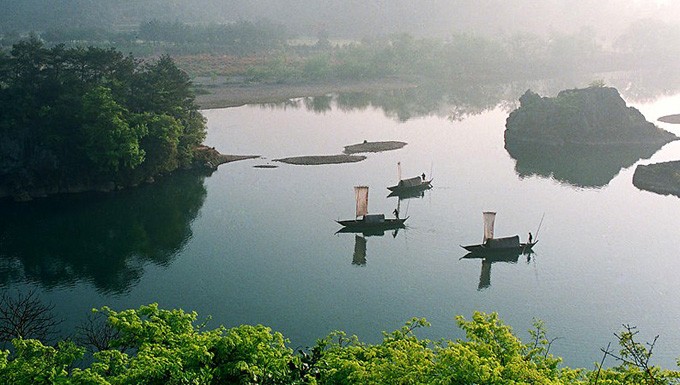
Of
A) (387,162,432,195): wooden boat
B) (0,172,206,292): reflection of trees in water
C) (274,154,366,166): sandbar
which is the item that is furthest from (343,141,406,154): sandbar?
(0,172,206,292): reflection of trees in water

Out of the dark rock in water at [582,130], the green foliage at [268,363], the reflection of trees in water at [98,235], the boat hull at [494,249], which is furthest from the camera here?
the dark rock in water at [582,130]

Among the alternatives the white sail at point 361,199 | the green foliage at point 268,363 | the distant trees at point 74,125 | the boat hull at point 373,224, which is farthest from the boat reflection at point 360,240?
the green foliage at point 268,363

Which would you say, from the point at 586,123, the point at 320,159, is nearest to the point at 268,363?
the point at 320,159

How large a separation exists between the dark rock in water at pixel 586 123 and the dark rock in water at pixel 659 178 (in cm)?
1597

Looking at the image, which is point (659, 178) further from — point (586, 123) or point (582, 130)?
point (586, 123)

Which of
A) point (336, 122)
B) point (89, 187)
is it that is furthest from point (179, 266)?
point (336, 122)

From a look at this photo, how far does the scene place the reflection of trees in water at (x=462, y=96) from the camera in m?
96.6

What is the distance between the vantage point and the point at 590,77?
136 metres

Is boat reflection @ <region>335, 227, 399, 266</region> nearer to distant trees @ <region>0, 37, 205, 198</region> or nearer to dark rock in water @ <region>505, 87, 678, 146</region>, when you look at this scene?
distant trees @ <region>0, 37, 205, 198</region>

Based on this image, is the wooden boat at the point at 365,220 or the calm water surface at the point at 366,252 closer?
the calm water surface at the point at 366,252

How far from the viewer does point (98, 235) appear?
1699 inches

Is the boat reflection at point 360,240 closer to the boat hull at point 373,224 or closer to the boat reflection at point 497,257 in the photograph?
the boat hull at point 373,224

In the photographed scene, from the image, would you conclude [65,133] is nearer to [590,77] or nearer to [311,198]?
[311,198]

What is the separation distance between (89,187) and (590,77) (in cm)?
11683
